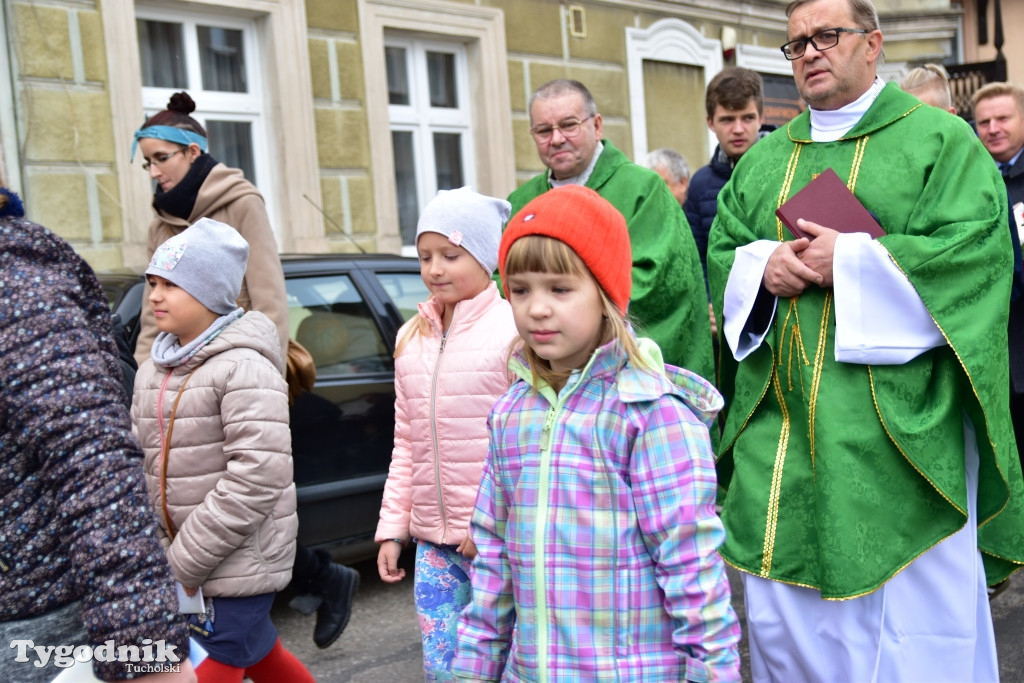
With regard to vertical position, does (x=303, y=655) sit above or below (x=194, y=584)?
below

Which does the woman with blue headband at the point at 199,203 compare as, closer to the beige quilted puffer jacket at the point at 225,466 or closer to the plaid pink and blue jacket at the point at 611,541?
the beige quilted puffer jacket at the point at 225,466

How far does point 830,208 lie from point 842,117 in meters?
0.33

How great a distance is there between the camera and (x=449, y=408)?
2.93 m

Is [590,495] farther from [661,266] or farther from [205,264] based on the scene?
[661,266]

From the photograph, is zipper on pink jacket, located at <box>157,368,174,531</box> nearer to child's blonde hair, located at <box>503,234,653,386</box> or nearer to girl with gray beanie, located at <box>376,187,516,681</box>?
girl with gray beanie, located at <box>376,187,516,681</box>

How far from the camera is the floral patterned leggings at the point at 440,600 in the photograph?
2887 millimetres

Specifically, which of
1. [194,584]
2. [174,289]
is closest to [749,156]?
[174,289]

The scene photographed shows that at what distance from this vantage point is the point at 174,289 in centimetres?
307

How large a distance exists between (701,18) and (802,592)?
34.7 feet

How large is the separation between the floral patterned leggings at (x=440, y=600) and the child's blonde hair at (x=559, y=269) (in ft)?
2.79

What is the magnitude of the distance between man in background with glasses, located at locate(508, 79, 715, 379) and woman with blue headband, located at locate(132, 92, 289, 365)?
1063mm

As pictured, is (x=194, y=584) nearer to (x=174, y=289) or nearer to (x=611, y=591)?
A: (x=174, y=289)

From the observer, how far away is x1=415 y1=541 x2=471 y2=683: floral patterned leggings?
9.47 ft

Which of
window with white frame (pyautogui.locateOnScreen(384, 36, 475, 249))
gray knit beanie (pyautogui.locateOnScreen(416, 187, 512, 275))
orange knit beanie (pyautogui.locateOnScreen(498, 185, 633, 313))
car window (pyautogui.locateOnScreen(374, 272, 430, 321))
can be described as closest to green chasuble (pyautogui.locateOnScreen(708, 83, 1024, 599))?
gray knit beanie (pyautogui.locateOnScreen(416, 187, 512, 275))
